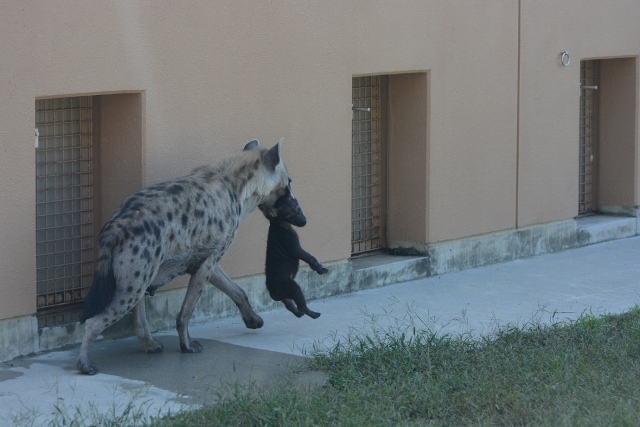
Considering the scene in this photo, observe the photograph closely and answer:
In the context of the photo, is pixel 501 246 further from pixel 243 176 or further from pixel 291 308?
pixel 243 176

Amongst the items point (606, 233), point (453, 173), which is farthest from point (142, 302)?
point (606, 233)

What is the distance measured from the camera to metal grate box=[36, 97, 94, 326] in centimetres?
785

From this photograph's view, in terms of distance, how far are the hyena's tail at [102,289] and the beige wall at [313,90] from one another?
0.56m

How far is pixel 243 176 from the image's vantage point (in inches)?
315

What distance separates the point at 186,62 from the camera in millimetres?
8234

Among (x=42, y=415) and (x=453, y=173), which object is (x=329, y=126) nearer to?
(x=453, y=173)

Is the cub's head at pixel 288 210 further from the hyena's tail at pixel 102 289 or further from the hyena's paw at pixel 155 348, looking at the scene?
the hyena's tail at pixel 102 289

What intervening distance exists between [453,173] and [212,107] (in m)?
3.03

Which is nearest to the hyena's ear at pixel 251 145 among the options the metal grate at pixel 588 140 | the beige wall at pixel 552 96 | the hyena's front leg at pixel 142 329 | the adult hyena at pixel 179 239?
the adult hyena at pixel 179 239

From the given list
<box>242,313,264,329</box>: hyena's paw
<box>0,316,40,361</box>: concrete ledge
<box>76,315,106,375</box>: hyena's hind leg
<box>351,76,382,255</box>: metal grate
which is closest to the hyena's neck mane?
<box>242,313,264,329</box>: hyena's paw

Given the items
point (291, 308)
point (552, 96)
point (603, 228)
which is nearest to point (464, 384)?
point (291, 308)

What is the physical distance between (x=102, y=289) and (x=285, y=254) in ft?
5.29

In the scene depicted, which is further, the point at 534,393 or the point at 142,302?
the point at 142,302

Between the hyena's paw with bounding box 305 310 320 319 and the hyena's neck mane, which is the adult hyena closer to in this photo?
the hyena's neck mane
